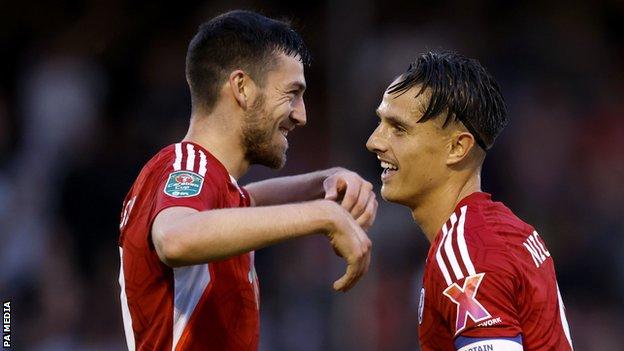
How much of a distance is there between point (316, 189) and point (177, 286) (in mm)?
1179

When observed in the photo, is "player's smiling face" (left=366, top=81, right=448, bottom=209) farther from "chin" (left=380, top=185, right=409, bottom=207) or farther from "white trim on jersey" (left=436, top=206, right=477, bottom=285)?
"white trim on jersey" (left=436, top=206, right=477, bottom=285)

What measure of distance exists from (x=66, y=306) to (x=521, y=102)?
375 cm

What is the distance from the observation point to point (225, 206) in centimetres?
358

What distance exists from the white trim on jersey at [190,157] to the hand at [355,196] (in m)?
0.56

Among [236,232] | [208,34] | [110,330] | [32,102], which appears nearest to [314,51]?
[32,102]

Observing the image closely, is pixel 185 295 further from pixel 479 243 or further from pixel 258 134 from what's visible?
pixel 479 243

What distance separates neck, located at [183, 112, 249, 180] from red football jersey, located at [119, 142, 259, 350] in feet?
0.61

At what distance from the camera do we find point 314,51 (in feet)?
26.1

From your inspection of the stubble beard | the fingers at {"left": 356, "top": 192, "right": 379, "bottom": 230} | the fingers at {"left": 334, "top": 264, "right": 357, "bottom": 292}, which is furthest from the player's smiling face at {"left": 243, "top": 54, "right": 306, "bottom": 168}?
the fingers at {"left": 334, "top": 264, "right": 357, "bottom": 292}

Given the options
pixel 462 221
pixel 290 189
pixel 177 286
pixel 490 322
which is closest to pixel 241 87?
pixel 290 189

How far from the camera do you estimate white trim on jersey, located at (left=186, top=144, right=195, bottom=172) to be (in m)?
3.48

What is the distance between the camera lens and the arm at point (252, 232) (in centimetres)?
296

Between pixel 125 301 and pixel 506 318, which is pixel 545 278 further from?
pixel 125 301

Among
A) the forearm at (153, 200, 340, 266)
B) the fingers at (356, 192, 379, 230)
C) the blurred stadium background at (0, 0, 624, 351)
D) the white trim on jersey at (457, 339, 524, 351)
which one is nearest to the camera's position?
the forearm at (153, 200, 340, 266)
